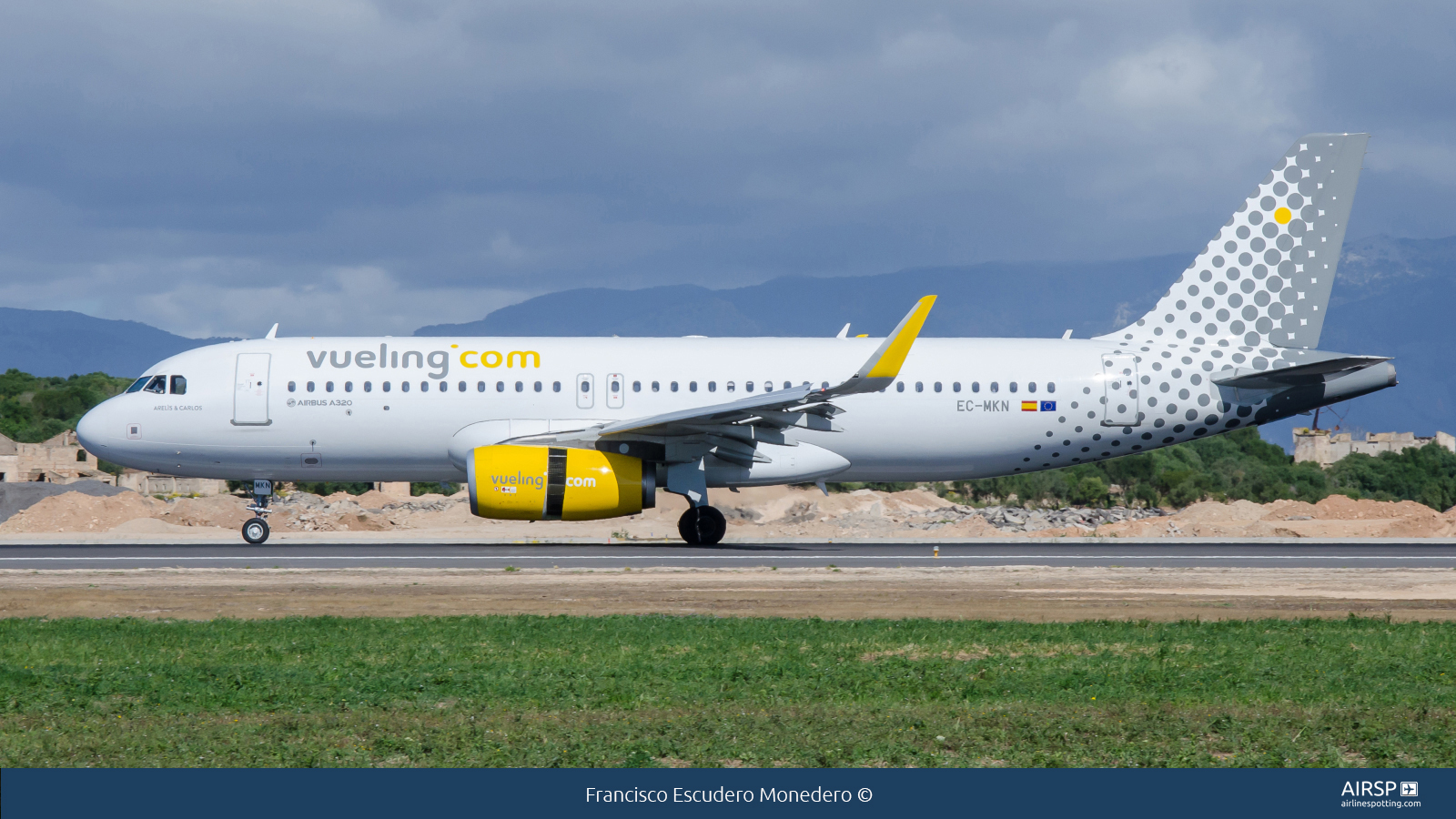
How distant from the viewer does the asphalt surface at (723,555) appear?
67.5ft

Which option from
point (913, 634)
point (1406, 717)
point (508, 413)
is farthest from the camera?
point (508, 413)

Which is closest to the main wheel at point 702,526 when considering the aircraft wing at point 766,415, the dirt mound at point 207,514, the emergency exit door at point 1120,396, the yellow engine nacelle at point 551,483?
the aircraft wing at point 766,415

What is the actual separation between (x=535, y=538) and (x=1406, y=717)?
21111 mm

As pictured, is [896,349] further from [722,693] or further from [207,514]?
[207,514]

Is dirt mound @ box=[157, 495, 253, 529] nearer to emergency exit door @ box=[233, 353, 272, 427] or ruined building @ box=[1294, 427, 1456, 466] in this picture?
emergency exit door @ box=[233, 353, 272, 427]

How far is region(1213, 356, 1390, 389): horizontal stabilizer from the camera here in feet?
79.0

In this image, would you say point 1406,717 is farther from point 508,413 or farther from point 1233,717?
point 508,413

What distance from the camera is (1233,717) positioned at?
8.37 meters

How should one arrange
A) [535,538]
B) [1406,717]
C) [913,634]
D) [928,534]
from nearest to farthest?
[1406,717] → [913,634] → [535,538] → [928,534]

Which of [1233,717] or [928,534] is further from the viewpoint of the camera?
[928,534]

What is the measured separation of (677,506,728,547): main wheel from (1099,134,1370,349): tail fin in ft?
29.3

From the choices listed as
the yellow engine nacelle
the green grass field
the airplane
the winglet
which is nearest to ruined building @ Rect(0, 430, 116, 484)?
the airplane

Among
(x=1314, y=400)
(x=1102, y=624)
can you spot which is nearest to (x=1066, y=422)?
(x=1314, y=400)

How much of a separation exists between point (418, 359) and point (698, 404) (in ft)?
16.8
